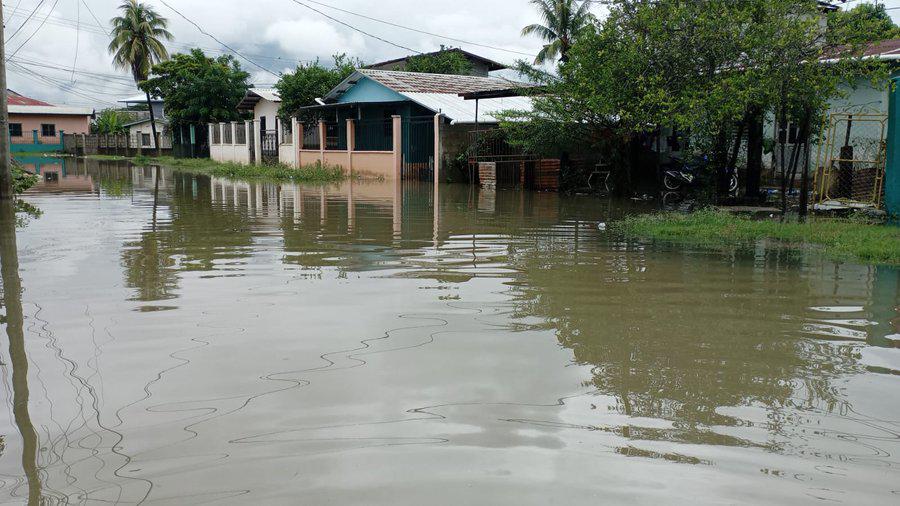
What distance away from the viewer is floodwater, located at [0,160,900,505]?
135 inches

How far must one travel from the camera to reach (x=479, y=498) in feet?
10.6

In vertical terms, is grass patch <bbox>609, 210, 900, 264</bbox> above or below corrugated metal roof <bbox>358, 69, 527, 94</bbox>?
below

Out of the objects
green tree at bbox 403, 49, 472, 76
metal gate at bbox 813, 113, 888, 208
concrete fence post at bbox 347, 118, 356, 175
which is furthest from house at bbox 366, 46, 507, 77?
metal gate at bbox 813, 113, 888, 208

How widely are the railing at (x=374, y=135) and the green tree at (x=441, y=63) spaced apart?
29.1 feet

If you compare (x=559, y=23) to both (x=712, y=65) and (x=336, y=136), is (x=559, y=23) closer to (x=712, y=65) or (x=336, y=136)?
(x=336, y=136)

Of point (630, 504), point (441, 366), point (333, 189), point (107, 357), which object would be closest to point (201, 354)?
point (107, 357)

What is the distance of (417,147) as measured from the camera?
27531mm

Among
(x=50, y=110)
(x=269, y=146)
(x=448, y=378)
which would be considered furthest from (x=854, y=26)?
(x=50, y=110)

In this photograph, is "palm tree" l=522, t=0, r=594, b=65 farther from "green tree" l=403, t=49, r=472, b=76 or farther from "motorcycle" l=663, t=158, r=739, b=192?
"motorcycle" l=663, t=158, r=739, b=192

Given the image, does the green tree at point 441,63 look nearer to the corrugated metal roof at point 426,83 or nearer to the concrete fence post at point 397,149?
the corrugated metal roof at point 426,83

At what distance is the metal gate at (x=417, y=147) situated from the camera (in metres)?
26.8

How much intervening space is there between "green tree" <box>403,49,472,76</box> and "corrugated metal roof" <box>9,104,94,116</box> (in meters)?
31.1

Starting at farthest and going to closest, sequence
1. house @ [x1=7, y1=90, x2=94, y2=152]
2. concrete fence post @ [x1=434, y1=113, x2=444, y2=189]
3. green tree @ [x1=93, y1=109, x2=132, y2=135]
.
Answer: green tree @ [x1=93, y1=109, x2=132, y2=135], house @ [x1=7, y1=90, x2=94, y2=152], concrete fence post @ [x1=434, y1=113, x2=444, y2=189]

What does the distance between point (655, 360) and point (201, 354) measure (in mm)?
3051
